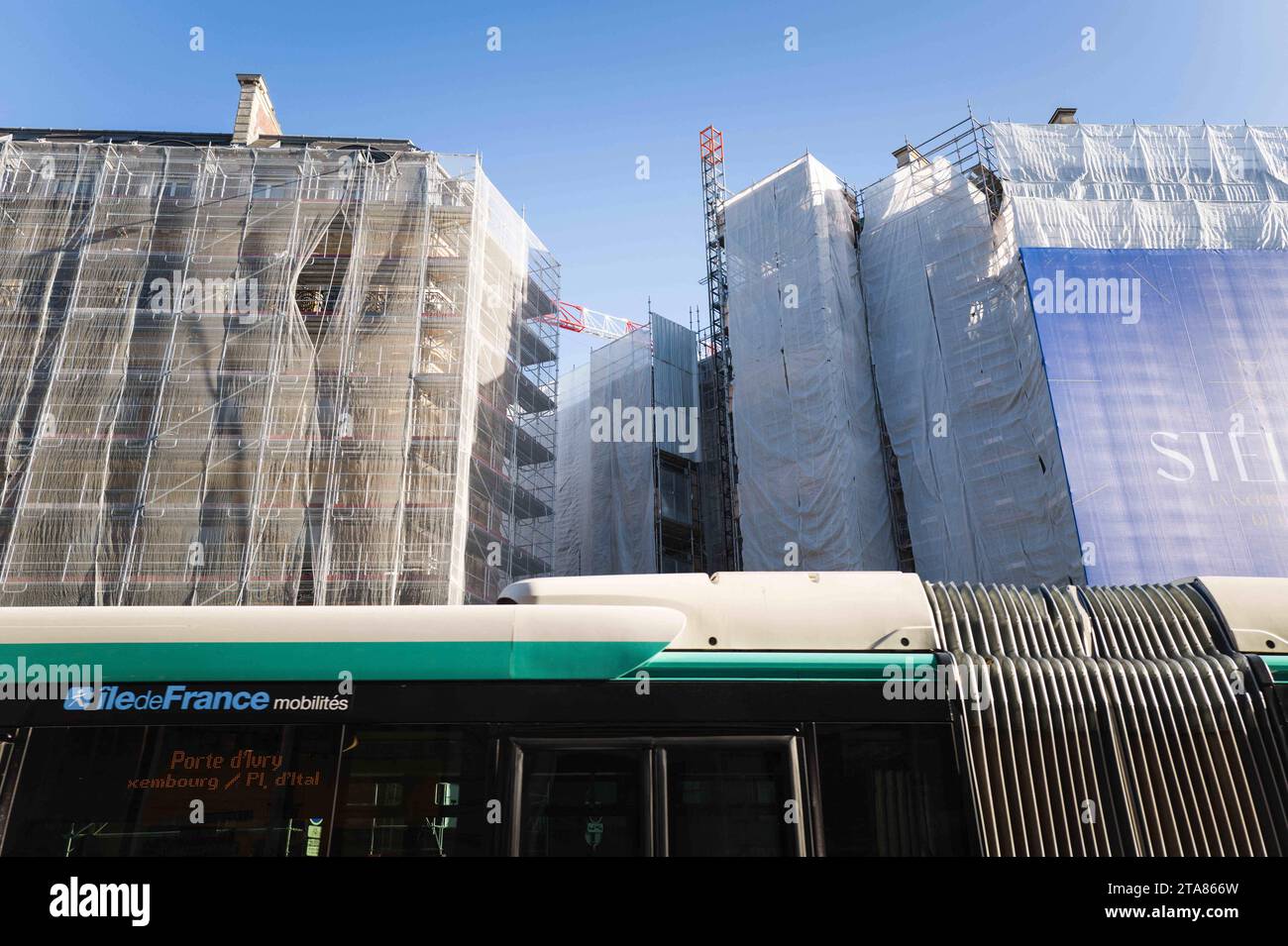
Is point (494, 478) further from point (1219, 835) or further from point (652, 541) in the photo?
point (1219, 835)

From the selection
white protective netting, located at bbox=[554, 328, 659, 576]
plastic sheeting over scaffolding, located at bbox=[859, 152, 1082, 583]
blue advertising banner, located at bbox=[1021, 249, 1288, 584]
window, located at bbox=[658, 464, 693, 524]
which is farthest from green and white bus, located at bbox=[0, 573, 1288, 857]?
window, located at bbox=[658, 464, 693, 524]

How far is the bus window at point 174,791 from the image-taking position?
4078 mm

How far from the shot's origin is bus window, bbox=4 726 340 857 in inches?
161

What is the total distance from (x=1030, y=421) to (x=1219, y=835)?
17053 mm

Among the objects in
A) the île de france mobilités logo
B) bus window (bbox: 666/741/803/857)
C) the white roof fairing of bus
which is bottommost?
bus window (bbox: 666/741/803/857)

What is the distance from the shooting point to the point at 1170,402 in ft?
61.2

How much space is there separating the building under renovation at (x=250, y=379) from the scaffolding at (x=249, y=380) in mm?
54

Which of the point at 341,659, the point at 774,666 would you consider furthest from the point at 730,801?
the point at 341,659

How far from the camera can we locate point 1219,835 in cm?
425

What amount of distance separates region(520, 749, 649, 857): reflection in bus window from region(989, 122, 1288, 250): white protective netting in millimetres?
20023

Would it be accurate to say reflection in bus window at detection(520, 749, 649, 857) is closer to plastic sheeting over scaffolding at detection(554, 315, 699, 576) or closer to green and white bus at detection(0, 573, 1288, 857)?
green and white bus at detection(0, 573, 1288, 857)

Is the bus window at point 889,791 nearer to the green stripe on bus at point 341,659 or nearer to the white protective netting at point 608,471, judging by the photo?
the green stripe on bus at point 341,659

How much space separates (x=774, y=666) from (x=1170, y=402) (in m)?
18.1

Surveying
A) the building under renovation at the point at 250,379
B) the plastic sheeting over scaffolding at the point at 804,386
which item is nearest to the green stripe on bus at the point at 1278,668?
the building under renovation at the point at 250,379
